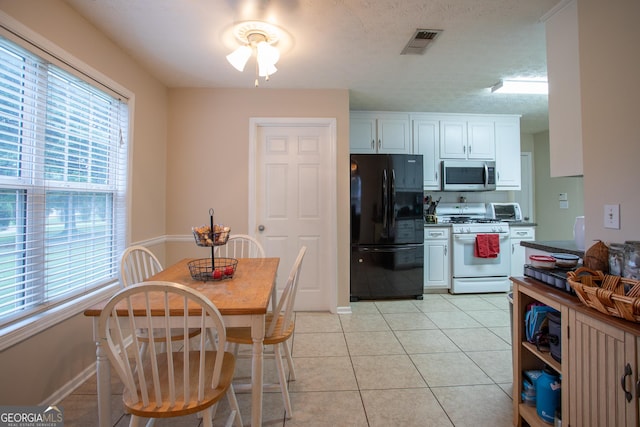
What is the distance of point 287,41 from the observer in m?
2.14

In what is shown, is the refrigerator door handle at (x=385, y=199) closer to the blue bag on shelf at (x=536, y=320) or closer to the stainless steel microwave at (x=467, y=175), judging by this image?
the stainless steel microwave at (x=467, y=175)

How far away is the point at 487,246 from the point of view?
359 cm

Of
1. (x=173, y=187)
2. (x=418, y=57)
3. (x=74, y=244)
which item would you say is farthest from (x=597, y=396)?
(x=173, y=187)

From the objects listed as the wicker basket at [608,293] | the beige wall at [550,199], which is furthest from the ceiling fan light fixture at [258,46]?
the beige wall at [550,199]

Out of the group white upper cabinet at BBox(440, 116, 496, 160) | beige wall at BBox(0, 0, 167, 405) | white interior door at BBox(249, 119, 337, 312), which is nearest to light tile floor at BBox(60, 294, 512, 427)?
beige wall at BBox(0, 0, 167, 405)

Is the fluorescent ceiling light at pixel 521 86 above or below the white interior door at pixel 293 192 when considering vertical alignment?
above

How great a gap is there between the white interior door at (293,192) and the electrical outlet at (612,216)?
2.15 meters

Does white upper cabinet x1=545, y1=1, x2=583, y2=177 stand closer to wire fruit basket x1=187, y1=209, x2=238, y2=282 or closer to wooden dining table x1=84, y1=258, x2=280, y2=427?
wooden dining table x1=84, y1=258, x2=280, y2=427

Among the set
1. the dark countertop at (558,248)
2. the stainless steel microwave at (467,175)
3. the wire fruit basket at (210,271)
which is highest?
the stainless steel microwave at (467,175)

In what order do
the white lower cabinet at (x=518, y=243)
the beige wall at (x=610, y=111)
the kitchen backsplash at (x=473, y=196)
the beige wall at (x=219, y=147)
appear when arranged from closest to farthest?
the beige wall at (x=610, y=111)
the beige wall at (x=219, y=147)
the white lower cabinet at (x=518, y=243)
the kitchen backsplash at (x=473, y=196)

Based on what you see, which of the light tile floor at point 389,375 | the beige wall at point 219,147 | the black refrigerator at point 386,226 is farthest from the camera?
the black refrigerator at point 386,226

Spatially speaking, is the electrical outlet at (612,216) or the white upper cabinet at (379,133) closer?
the electrical outlet at (612,216)

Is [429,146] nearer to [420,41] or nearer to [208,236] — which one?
[420,41]

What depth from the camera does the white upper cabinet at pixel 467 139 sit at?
3902mm
